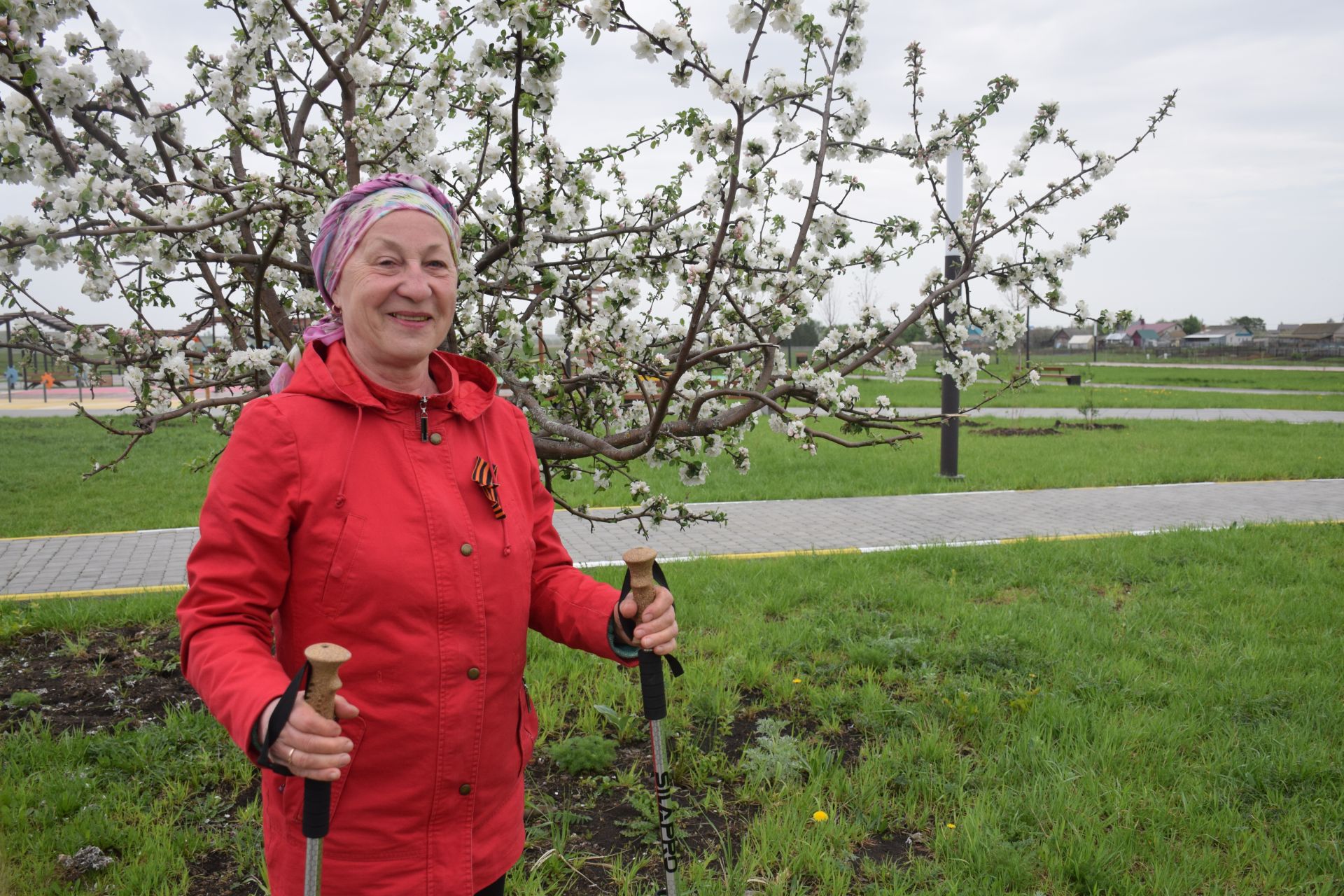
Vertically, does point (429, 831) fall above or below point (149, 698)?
above

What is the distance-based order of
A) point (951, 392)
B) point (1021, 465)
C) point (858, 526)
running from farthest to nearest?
1. point (1021, 465)
2. point (951, 392)
3. point (858, 526)

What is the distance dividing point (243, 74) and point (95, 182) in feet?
3.56

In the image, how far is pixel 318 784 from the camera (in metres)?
1.61

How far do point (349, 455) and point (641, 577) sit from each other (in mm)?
639

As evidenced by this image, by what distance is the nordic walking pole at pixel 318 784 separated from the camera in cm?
147

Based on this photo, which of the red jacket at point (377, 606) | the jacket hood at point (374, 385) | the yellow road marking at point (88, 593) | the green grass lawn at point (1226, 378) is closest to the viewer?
the red jacket at point (377, 606)

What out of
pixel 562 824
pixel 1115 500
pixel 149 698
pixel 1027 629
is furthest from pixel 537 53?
pixel 1115 500

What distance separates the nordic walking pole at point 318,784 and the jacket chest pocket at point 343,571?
144 mm

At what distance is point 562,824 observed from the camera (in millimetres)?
3402

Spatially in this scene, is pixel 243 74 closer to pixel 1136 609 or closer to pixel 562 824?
pixel 562 824

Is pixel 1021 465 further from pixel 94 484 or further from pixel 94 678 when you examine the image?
pixel 94 484

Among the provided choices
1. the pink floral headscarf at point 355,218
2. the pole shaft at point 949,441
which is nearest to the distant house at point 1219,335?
the pole shaft at point 949,441

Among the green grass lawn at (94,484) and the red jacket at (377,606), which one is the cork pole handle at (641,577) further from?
the green grass lawn at (94,484)

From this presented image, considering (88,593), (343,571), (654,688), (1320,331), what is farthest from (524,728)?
(1320,331)
